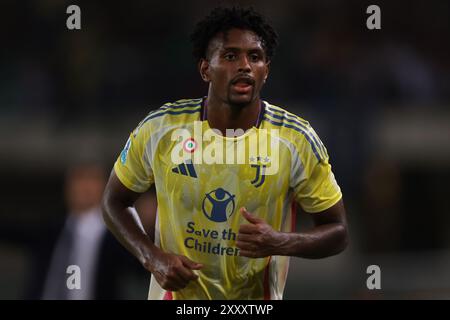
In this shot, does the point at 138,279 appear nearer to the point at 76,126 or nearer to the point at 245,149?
the point at 245,149

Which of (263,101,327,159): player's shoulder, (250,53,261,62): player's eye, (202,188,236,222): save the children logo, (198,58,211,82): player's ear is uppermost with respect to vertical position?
(250,53,261,62): player's eye

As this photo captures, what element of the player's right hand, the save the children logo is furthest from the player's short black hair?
the player's right hand

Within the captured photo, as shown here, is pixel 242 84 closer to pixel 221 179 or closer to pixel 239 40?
pixel 239 40

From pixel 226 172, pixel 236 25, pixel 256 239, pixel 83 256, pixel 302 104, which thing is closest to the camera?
pixel 256 239

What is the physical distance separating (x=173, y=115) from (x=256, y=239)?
0.95 m

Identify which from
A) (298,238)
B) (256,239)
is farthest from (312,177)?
(256,239)

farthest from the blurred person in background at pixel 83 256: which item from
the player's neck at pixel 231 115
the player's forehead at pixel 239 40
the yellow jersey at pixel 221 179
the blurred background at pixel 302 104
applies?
the blurred background at pixel 302 104

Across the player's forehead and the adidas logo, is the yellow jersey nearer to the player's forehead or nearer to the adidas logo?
the adidas logo

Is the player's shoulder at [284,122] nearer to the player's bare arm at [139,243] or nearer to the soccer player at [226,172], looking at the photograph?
the soccer player at [226,172]

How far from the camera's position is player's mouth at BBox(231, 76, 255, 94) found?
5.14 meters

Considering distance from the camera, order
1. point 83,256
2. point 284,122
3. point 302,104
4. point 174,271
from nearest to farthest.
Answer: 1. point 174,271
2. point 284,122
3. point 83,256
4. point 302,104

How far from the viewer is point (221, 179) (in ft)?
17.4

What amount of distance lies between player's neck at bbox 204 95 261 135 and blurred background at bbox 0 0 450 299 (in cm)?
451

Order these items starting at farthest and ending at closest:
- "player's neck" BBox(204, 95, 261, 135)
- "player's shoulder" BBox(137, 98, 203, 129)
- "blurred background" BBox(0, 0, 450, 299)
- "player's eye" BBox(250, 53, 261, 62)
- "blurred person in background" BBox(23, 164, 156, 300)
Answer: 1. "blurred background" BBox(0, 0, 450, 299)
2. "blurred person in background" BBox(23, 164, 156, 300)
3. "player's shoulder" BBox(137, 98, 203, 129)
4. "player's neck" BBox(204, 95, 261, 135)
5. "player's eye" BBox(250, 53, 261, 62)
